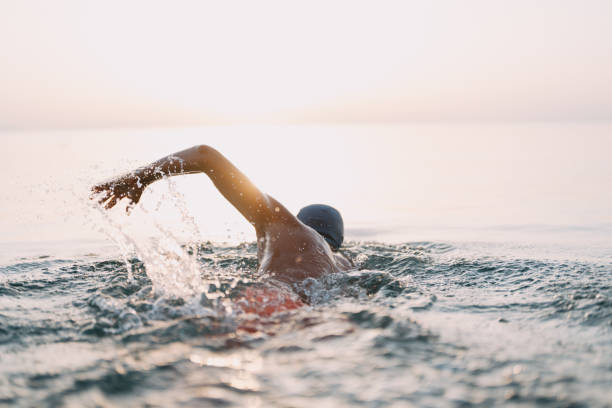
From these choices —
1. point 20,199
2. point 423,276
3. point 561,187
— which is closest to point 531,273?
point 423,276

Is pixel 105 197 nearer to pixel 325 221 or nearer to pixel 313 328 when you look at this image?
pixel 313 328

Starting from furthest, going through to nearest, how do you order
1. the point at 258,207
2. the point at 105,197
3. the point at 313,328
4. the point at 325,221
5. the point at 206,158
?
the point at 325,221 → the point at 258,207 → the point at 206,158 → the point at 105,197 → the point at 313,328

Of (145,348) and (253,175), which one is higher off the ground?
(253,175)

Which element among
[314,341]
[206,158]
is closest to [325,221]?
[206,158]

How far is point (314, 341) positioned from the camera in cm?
389

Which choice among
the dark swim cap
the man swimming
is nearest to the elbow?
the man swimming

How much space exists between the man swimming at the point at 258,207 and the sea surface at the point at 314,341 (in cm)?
26

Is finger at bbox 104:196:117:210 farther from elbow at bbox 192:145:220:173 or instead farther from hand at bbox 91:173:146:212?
elbow at bbox 192:145:220:173

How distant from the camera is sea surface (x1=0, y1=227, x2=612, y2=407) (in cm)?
317

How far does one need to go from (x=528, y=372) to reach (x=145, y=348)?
2676 millimetres

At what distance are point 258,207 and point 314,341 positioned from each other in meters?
2.00

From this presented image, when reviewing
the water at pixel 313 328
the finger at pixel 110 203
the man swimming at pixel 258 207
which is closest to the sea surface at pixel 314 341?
the water at pixel 313 328

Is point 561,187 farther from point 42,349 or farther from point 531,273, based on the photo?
point 42,349

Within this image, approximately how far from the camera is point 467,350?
150 inches
